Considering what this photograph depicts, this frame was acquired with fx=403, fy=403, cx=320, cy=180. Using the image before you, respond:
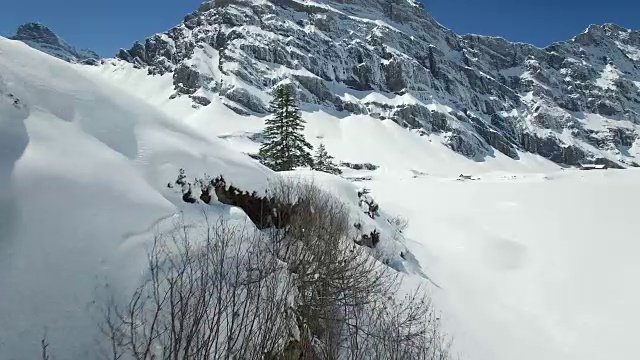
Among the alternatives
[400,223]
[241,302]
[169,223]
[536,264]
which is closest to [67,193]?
[169,223]

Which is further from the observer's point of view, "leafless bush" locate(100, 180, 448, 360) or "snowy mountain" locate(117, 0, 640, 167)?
"snowy mountain" locate(117, 0, 640, 167)

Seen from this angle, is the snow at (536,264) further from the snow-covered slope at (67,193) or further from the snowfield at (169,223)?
the snow-covered slope at (67,193)

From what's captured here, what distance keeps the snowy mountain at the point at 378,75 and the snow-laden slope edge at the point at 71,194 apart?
115 metres

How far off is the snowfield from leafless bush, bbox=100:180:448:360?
0.29 m

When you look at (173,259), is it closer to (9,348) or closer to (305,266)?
(9,348)

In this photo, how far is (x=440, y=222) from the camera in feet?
64.2

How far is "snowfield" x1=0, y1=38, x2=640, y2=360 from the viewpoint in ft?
11.9

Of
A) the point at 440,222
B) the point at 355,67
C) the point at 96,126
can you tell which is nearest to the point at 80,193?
the point at 96,126

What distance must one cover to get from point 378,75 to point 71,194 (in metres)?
152

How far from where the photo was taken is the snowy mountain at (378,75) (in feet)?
430

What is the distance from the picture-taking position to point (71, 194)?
14.1 feet

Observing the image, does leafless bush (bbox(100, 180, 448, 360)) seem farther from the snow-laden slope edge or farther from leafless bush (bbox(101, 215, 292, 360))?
the snow-laden slope edge

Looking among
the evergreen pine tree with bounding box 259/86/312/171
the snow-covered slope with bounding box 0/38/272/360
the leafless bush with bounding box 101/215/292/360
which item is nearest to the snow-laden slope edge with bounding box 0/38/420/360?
the snow-covered slope with bounding box 0/38/272/360

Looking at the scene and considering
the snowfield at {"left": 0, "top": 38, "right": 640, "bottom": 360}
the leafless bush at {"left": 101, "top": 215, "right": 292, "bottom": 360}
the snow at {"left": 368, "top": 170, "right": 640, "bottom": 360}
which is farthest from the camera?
the snow at {"left": 368, "top": 170, "right": 640, "bottom": 360}
